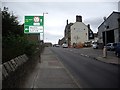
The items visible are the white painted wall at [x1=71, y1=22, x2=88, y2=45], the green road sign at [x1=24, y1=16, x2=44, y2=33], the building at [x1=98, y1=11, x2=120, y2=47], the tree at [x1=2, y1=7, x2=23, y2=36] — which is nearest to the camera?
the tree at [x1=2, y1=7, x2=23, y2=36]

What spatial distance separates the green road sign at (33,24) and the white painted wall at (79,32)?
90.3 metres

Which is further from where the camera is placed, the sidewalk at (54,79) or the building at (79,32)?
the building at (79,32)

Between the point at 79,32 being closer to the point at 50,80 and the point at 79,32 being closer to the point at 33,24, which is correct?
the point at 33,24

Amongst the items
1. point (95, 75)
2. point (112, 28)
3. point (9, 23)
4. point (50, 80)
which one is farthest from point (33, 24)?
point (112, 28)

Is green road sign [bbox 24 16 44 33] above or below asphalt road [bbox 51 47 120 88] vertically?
above

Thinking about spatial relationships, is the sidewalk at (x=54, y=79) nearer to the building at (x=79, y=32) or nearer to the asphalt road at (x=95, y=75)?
the asphalt road at (x=95, y=75)

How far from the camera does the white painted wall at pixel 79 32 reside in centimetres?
11725

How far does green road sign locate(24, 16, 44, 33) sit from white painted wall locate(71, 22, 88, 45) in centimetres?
9034

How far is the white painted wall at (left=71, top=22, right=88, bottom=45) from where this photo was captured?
4616 inches

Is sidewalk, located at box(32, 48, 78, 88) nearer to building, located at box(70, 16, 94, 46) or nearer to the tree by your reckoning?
the tree

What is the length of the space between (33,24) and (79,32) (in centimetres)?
9169

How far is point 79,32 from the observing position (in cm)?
11769

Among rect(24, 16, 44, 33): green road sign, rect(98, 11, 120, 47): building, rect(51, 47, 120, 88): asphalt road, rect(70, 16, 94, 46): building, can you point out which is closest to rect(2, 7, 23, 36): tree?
rect(24, 16, 44, 33): green road sign

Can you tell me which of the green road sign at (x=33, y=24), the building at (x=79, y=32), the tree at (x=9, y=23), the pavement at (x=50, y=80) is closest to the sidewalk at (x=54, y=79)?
the pavement at (x=50, y=80)
